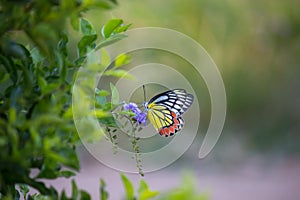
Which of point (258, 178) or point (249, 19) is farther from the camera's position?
point (249, 19)

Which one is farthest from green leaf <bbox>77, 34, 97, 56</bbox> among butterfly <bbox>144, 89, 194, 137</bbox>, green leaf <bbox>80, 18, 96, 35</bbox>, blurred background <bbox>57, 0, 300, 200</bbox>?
blurred background <bbox>57, 0, 300, 200</bbox>

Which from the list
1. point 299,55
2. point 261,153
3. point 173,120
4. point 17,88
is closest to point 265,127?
point 261,153

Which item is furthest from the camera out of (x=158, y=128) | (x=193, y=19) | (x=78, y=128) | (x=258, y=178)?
(x=193, y=19)

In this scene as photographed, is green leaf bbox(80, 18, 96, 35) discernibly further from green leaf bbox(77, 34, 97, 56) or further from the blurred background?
the blurred background

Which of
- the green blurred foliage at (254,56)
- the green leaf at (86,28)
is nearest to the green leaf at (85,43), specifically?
the green leaf at (86,28)

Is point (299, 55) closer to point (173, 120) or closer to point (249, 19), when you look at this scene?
point (249, 19)

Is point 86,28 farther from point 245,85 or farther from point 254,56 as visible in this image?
point 254,56
